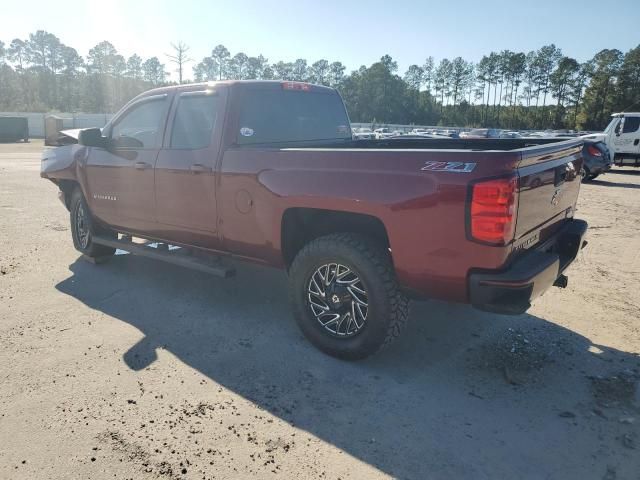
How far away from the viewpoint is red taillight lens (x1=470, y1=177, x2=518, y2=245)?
277 cm

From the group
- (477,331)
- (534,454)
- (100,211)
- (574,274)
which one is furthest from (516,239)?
(100,211)

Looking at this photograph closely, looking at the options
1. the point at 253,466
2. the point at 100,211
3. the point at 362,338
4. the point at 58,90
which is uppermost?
the point at 58,90

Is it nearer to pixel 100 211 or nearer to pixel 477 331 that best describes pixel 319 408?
pixel 477 331

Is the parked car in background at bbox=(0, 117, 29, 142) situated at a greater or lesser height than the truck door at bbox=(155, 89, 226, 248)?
greater

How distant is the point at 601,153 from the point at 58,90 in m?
95.9

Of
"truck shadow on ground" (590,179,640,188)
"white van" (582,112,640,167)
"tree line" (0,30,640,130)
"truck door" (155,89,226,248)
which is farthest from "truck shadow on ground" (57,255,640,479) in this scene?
"tree line" (0,30,640,130)

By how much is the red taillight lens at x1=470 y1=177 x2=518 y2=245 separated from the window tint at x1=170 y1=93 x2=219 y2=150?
8.13ft

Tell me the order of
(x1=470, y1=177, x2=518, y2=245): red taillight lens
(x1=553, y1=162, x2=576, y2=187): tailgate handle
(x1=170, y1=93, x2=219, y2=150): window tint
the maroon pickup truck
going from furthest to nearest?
1. (x1=170, y1=93, x2=219, y2=150): window tint
2. (x1=553, y1=162, x2=576, y2=187): tailgate handle
3. the maroon pickup truck
4. (x1=470, y1=177, x2=518, y2=245): red taillight lens

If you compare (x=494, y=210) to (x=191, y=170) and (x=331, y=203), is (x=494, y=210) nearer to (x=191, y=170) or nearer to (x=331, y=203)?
(x=331, y=203)

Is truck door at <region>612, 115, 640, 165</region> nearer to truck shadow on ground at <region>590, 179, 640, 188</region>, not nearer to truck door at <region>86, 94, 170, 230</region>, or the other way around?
truck shadow on ground at <region>590, 179, 640, 188</region>

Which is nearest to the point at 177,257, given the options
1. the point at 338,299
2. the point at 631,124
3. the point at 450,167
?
the point at 338,299

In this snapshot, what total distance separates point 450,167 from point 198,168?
7.52ft

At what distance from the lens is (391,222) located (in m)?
3.16

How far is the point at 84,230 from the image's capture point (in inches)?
239
